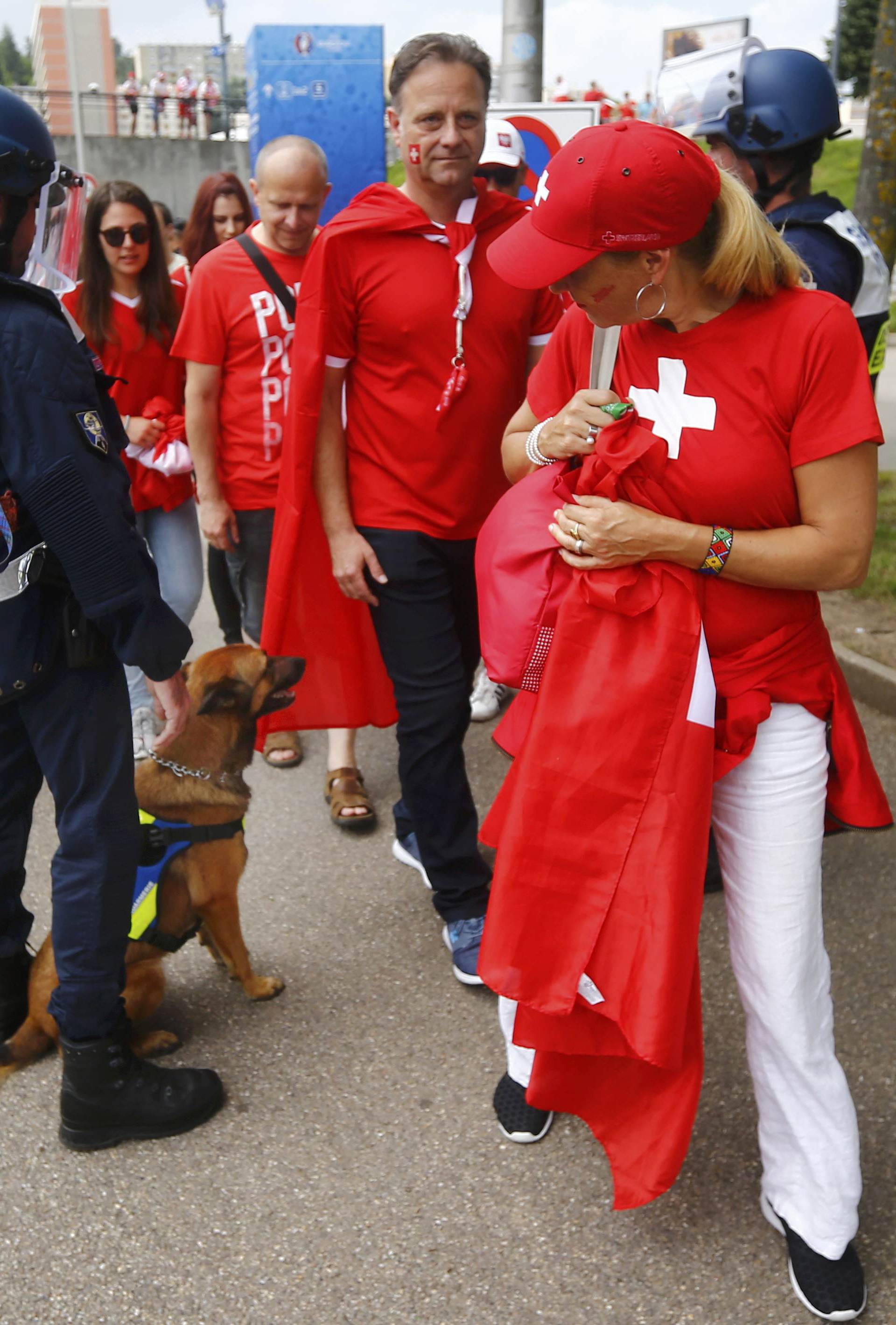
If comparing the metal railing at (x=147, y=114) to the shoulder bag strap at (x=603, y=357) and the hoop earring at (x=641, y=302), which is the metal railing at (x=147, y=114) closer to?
the shoulder bag strap at (x=603, y=357)

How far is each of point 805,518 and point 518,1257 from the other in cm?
159

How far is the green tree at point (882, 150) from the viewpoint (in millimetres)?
6254

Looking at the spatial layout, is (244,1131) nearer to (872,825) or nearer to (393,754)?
(872,825)

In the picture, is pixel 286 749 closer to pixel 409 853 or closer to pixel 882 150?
pixel 409 853

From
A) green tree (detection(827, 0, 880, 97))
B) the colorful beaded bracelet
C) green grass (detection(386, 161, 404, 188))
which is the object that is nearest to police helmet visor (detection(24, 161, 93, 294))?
the colorful beaded bracelet

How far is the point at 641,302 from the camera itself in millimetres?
2096

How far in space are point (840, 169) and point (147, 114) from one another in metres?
21.1

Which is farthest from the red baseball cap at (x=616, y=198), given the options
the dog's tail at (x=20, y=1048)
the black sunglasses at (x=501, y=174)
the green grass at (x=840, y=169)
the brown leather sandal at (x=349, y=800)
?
the green grass at (x=840, y=169)

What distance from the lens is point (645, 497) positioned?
217cm

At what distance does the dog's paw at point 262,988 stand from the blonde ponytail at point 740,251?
225 centimetres

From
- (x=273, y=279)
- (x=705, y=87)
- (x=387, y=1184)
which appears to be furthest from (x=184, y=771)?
(x=705, y=87)

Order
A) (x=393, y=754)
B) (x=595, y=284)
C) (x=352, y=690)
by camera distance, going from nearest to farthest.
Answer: (x=595, y=284) < (x=352, y=690) < (x=393, y=754)

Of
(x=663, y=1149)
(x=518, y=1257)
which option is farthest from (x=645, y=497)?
(x=518, y=1257)

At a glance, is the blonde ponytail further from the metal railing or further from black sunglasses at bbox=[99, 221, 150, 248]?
the metal railing
